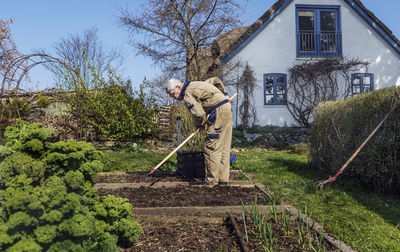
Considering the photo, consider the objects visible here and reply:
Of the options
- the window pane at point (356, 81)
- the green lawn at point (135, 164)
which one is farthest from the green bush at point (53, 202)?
the window pane at point (356, 81)

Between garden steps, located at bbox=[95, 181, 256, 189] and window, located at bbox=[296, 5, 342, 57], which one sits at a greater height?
window, located at bbox=[296, 5, 342, 57]

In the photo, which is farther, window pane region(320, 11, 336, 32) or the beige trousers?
window pane region(320, 11, 336, 32)

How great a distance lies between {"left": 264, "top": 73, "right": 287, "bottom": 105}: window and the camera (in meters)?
14.6

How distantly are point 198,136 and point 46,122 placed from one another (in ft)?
21.5

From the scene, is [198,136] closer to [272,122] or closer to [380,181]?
[380,181]

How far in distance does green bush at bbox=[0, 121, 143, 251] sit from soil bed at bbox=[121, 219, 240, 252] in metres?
0.23

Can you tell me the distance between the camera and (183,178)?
18.4 ft

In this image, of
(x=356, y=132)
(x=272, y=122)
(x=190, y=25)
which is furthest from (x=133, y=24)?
(x=356, y=132)

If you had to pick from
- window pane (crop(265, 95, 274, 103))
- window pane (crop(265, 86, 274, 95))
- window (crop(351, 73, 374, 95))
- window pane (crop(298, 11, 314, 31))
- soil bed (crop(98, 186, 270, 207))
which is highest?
window pane (crop(298, 11, 314, 31))

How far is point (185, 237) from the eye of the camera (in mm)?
2758

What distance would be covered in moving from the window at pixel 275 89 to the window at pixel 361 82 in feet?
11.7

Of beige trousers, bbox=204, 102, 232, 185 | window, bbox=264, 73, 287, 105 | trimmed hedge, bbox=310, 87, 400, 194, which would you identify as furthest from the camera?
window, bbox=264, 73, 287, 105

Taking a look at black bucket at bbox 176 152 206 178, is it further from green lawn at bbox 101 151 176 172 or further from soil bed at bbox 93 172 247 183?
green lawn at bbox 101 151 176 172

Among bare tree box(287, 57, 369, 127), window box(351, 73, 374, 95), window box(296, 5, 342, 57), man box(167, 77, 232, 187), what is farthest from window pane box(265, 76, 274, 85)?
man box(167, 77, 232, 187)
